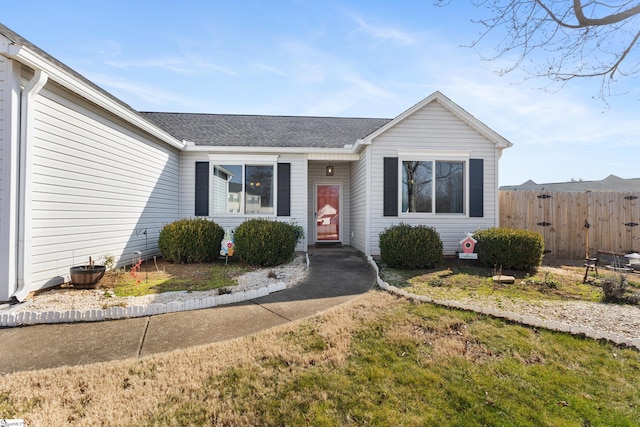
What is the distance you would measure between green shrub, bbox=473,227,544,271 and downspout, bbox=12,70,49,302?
8.88 meters

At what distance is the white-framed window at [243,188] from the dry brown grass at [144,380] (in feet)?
20.5

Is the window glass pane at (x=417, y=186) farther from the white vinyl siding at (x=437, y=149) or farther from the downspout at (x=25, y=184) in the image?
the downspout at (x=25, y=184)

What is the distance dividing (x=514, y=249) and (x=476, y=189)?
234cm

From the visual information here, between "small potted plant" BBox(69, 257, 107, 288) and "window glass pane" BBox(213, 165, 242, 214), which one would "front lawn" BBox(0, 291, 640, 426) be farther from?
"window glass pane" BBox(213, 165, 242, 214)

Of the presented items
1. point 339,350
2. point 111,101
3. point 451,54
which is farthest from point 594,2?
point 111,101

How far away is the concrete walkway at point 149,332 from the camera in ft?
10.1

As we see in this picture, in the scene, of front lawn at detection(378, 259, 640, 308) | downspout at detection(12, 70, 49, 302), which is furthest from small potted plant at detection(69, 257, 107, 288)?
front lawn at detection(378, 259, 640, 308)

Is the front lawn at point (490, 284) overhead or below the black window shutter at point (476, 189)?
below

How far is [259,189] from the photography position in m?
9.55

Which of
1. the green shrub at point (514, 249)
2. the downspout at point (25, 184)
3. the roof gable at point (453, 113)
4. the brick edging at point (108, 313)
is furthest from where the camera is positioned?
the roof gable at point (453, 113)

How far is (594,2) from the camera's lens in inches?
178

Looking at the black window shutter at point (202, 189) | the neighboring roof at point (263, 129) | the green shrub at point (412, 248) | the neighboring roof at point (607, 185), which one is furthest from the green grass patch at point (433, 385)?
the neighboring roof at point (607, 185)

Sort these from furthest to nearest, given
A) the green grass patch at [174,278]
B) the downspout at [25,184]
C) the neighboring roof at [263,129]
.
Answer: the neighboring roof at [263,129] < the green grass patch at [174,278] < the downspout at [25,184]

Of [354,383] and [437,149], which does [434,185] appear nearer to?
[437,149]
